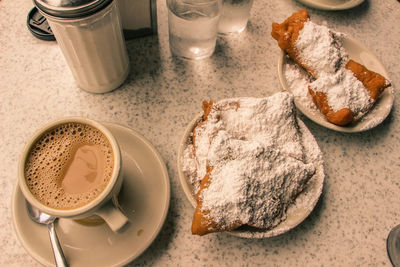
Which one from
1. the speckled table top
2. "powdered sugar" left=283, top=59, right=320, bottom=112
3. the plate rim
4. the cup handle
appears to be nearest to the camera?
the cup handle

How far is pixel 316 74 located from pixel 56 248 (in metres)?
0.69

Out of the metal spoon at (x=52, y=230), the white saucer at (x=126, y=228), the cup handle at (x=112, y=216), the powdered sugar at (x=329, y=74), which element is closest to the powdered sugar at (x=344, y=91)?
the powdered sugar at (x=329, y=74)

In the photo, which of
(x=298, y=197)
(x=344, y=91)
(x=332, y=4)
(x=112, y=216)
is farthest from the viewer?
(x=332, y=4)

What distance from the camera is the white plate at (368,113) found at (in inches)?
30.5

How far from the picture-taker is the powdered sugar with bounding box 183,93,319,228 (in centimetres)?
60

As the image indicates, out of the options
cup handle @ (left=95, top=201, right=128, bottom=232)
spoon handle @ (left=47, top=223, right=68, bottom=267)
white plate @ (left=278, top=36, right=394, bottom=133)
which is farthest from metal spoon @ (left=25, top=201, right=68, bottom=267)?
white plate @ (left=278, top=36, right=394, bottom=133)

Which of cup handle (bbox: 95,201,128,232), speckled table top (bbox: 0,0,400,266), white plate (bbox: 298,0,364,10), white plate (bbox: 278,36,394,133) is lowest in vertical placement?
speckled table top (bbox: 0,0,400,266)

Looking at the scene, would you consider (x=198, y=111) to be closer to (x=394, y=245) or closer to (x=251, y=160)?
(x=251, y=160)

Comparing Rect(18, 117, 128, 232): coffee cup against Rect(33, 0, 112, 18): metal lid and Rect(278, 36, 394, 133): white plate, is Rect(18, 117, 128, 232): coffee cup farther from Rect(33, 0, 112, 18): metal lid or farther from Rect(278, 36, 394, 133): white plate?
Rect(278, 36, 394, 133): white plate

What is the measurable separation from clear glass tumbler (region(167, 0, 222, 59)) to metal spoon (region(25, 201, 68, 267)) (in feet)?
1.71

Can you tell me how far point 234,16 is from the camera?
0.90 meters

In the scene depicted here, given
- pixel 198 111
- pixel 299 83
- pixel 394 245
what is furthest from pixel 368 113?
pixel 198 111

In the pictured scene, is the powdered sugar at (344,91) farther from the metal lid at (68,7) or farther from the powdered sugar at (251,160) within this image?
the metal lid at (68,7)

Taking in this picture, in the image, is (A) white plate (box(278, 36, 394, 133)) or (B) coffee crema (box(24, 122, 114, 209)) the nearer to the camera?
(B) coffee crema (box(24, 122, 114, 209))
